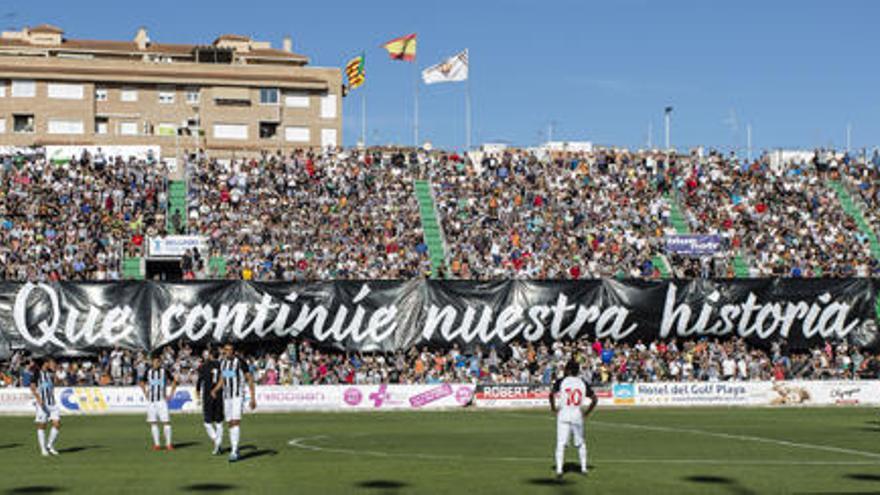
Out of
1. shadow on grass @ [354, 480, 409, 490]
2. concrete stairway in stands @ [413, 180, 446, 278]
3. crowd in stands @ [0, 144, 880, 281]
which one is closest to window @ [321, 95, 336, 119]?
crowd in stands @ [0, 144, 880, 281]

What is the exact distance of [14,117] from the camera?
95688mm

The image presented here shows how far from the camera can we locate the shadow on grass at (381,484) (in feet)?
67.7

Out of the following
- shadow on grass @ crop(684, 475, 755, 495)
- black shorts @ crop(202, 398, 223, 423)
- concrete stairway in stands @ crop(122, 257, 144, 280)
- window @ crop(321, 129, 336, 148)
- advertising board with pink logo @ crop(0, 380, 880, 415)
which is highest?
window @ crop(321, 129, 336, 148)

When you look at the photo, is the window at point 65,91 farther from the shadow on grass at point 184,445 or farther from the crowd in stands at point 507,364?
the shadow on grass at point 184,445

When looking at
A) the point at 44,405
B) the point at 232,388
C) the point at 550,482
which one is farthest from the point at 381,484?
the point at 44,405

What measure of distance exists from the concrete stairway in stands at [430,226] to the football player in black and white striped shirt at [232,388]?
Result: 2917 centimetres

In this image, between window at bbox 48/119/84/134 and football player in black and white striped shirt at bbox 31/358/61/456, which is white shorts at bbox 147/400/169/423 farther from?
window at bbox 48/119/84/134

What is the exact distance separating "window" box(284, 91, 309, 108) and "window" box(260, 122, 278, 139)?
2.06 meters

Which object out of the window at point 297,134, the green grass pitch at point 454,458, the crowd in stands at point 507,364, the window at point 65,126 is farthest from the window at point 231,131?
the green grass pitch at point 454,458

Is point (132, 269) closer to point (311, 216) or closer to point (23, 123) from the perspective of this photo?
point (311, 216)

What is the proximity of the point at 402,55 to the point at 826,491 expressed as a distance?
57.4 meters

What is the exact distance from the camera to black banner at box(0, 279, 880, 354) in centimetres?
4897

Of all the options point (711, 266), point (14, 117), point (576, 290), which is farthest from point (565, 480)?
point (14, 117)

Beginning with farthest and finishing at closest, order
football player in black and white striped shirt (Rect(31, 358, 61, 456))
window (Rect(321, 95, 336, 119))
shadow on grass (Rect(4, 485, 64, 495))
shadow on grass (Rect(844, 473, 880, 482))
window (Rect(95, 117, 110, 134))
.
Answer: window (Rect(321, 95, 336, 119)) < window (Rect(95, 117, 110, 134)) < football player in black and white striped shirt (Rect(31, 358, 61, 456)) < shadow on grass (Rect(844, 473, 880, 482)) < shadow on grass (Rect(4, 485, 64, 495))
